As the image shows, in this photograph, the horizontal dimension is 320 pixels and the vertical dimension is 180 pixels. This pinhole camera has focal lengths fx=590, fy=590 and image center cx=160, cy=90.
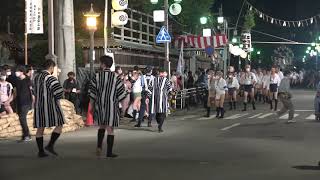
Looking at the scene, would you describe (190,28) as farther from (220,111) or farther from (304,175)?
(304,175)

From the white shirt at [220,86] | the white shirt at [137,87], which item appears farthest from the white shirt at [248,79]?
the white shirt at [137,87]

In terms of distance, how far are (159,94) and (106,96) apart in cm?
560

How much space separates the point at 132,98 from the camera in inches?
784

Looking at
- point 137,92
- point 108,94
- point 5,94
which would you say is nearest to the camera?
point 108,94

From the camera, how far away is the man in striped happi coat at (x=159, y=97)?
646 inches

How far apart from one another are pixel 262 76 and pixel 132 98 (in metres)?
13.0

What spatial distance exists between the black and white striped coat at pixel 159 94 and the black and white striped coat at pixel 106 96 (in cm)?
537

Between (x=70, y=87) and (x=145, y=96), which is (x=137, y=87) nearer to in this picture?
(x=145, y=96)

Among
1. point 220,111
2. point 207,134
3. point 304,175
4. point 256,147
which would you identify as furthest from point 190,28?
point 304,175

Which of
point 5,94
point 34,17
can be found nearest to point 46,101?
point 5,94

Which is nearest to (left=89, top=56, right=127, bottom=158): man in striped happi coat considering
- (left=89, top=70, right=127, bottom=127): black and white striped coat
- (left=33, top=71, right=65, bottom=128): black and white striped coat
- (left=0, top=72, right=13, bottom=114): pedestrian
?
(left=89, top=70, right=127, bottom=127): black and white striped coat

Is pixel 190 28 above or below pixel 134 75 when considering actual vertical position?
above

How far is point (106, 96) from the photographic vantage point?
1105cm

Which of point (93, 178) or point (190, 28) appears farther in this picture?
point (190, 28)
